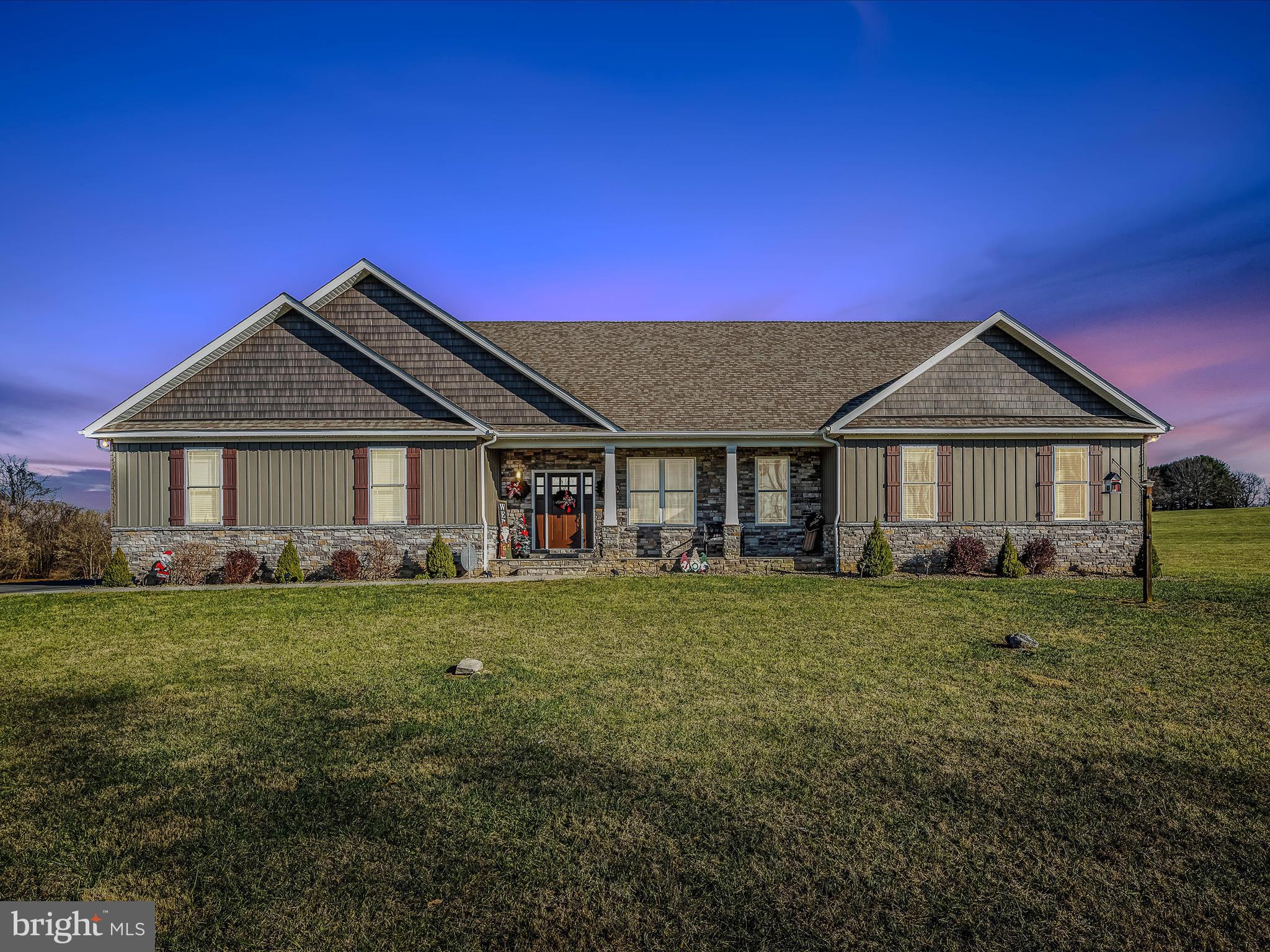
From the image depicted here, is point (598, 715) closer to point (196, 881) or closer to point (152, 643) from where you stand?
point (196, 881)

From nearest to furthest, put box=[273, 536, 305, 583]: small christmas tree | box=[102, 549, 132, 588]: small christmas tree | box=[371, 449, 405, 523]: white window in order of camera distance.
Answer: box=[102, 549, 132, 588]: small christmas tree
box=[273, 536, 305, 583]: small christmas tree
box=[371, 449, 405, 523]: white window

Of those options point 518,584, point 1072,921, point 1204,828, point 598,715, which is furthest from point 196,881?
point 518,584

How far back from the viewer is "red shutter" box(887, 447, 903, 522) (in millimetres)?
16375

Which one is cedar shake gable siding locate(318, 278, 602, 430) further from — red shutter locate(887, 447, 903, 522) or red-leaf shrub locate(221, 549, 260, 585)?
red shutter locate(887, 447, 903, 522)

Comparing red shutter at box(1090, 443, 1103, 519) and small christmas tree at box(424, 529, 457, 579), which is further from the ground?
red shutter at box(1090, 443, 1103, 519)

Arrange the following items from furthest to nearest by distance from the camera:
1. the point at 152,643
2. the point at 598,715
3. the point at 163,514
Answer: the point at 163,514
the point at 152,643
the point at 598,715

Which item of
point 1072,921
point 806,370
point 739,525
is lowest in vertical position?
point 1072,921

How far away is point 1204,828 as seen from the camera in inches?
157

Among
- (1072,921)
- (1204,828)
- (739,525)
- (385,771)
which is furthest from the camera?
(739,525)

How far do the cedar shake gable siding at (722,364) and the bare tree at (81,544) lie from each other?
996 centimetres

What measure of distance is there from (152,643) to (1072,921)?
1049 centimetres

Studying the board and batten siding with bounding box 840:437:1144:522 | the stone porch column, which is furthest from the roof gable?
the board and batten siding with bounding box 840:437:1144:522

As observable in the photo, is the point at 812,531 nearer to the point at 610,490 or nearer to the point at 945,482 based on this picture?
the point at 945,482

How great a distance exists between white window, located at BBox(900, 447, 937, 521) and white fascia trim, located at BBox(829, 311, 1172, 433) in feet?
5.06
